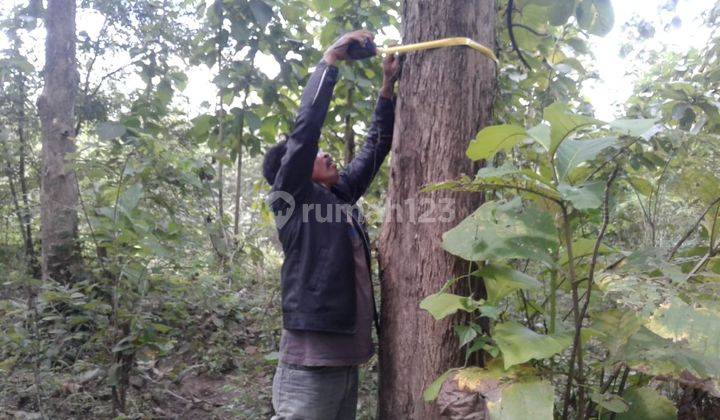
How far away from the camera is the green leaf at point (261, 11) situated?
3449 mm

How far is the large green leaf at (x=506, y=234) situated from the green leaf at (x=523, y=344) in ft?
0.69

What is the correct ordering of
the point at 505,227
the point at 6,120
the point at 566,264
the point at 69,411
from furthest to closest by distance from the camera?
the point at 6,120
the point at 69,411
the point at 566,264
the point at 505,227

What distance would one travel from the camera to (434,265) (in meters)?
1.93

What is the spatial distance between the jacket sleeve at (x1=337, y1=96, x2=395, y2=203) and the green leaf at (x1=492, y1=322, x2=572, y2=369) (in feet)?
4.25

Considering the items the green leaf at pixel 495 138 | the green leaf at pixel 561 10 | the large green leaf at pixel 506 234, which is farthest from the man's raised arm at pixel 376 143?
the large green leaf at pixel 506 234

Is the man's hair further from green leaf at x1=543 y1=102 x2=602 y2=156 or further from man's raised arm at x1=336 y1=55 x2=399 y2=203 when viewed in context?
green leaf at x1=543 y1=102 x2=602 y2=156

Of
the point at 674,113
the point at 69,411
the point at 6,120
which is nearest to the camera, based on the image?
the point at 674,113

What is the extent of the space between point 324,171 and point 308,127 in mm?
416

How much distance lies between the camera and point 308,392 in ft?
7.22

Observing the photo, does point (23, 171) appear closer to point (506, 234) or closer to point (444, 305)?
point (444, 305)

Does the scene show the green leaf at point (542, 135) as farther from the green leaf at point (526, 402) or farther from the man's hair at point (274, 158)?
the man's hair at point (274, 158)

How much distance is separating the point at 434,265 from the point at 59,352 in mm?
2743

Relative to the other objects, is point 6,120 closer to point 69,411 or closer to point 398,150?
point 69,411

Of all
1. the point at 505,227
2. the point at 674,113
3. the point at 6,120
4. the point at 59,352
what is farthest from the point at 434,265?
the point at 6,120
